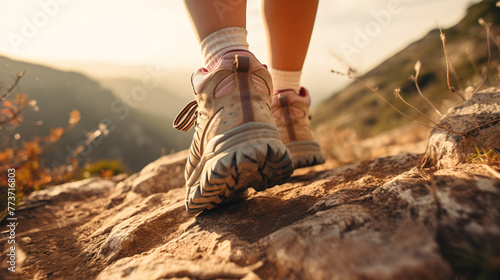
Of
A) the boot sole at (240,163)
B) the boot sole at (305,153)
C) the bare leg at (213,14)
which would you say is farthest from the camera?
the boot sole at (305,153)

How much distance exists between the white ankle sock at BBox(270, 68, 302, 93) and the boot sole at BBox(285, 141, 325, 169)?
42cm

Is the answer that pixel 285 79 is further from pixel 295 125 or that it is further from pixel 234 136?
pixel 234 136

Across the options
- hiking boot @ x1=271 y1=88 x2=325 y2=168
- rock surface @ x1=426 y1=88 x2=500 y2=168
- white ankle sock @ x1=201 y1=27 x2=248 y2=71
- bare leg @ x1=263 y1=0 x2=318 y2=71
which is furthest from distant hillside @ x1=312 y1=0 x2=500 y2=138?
white ankle sock @ x1=201 y1=27 x2=248 y2=71

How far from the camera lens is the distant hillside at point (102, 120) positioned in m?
6.16

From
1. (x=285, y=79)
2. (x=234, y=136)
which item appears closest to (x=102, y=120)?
(x=285, y=79)

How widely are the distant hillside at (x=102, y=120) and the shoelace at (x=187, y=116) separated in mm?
4343

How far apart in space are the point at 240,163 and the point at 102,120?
825 cm

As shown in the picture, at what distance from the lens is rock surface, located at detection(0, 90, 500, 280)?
0.59m

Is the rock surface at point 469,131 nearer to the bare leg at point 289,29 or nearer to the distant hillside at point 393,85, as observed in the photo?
the bare leg at point 289,29

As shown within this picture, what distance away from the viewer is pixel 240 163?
3.31 feet

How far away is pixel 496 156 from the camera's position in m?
0.89

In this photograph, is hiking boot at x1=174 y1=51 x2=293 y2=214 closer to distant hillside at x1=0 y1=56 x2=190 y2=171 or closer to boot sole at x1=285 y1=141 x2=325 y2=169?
boot sole at x1=285 y1=141 x2=325 y2=169

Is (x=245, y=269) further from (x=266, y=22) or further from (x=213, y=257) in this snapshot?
(x=266, y=22)

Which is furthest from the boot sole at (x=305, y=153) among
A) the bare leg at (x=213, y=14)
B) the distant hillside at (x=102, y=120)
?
the distant hillside at (x=102, y=120)
